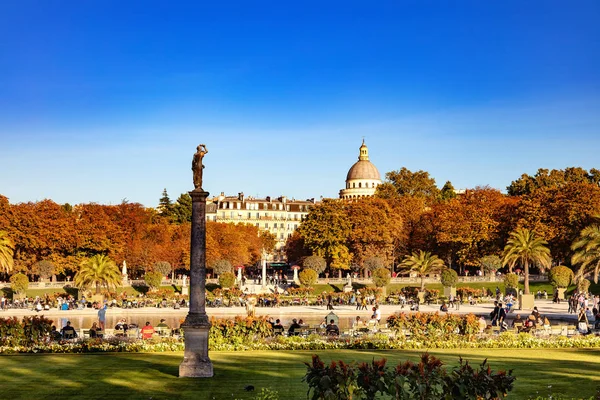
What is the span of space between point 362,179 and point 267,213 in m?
24.0

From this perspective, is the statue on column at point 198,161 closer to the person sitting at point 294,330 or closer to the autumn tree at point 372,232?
the person sitting at point 294,330

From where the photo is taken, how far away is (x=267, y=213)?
17925 centimetres

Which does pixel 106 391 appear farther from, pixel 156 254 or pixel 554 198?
pixel 156 254

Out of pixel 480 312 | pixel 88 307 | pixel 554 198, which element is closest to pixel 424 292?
pixel 480 312

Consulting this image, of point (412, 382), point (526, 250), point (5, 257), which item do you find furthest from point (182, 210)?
point (412, 382)

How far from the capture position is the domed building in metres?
179

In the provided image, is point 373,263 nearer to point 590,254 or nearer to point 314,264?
point 314,264

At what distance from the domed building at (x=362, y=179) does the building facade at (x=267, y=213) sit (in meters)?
10.4

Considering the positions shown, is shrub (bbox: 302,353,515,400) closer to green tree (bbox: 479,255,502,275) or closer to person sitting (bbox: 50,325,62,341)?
person sitting (bbox: 50,325,62,341)

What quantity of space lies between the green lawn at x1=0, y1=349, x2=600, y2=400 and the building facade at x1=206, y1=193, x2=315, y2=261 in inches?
5761

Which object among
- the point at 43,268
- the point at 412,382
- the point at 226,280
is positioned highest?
the point at 43,268

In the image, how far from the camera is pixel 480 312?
54.2 meters

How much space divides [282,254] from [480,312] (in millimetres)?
129238

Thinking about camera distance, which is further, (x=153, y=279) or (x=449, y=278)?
(x=153, y=279)
